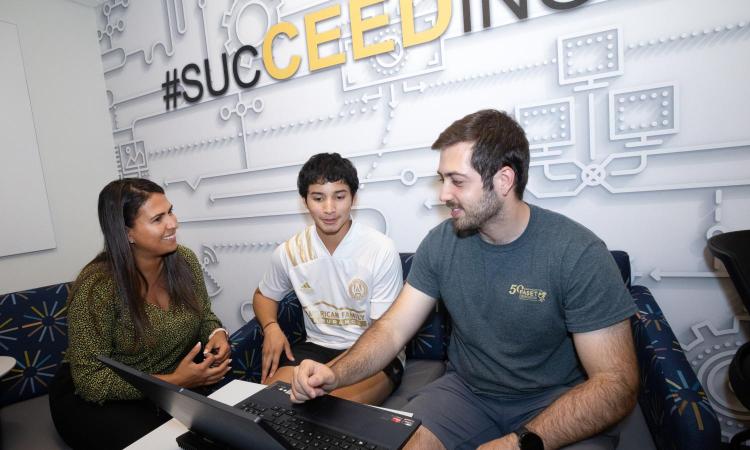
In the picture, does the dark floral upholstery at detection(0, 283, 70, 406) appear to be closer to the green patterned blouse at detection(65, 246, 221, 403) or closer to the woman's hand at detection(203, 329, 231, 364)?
the green patterned blouse at detection(65, 246, 221, 403)

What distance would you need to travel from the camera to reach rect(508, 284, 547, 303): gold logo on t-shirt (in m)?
1.23

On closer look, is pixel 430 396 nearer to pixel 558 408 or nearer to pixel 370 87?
pixel 558 408

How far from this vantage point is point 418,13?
1926 millimetres

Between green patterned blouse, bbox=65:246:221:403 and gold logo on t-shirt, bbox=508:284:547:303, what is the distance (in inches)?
51.1

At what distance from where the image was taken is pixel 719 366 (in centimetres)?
162

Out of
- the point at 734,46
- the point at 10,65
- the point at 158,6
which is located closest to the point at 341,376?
the point at 734,46

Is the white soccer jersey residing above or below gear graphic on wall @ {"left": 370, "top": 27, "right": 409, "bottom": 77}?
below

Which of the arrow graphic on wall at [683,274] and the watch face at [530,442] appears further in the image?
the arrow graphic on wall at [683,274]

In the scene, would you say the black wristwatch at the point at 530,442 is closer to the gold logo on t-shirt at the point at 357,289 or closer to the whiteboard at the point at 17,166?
the gold logo on t-shirt at the point at 357,289

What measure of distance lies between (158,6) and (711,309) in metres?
3.42

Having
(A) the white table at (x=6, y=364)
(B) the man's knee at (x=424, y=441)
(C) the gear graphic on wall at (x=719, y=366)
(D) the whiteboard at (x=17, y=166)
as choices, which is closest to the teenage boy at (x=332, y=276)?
(B) the man's knee at (x=424, y=441)

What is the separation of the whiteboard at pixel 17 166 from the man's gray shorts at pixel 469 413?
9.02 feet

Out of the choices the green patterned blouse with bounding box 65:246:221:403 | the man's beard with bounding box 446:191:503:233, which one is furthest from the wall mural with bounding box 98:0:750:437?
the green patterned blouse with bounding box 65:246:221:403

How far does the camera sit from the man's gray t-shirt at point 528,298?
116cm
